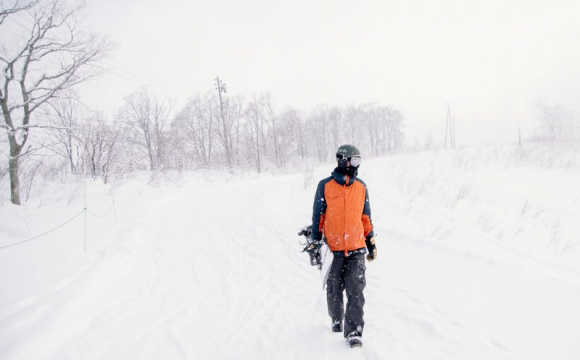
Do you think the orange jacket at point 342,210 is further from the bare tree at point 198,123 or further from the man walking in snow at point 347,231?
the bare tree at point 198,123

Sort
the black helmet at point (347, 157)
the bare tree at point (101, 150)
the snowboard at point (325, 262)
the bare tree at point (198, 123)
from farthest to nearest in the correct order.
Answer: the bare tree at point (198, 123), the bare tree at point (101, 150), the snowboard at point (325, 262), the black helmet at point (347, 157)

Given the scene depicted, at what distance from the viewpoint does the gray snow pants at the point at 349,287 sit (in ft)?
10.2

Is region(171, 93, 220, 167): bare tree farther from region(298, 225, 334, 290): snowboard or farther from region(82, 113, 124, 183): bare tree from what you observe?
region(298, 225, 334, 290): snowboard

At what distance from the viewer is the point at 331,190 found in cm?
315

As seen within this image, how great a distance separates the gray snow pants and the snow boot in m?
0.03

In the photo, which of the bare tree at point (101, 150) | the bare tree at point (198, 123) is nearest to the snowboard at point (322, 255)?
the bare tree at point (101, 150)

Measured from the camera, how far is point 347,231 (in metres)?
3.11

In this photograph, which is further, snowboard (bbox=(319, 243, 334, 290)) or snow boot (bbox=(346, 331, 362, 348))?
snowboard (bbox=(319, 243, 334, 290))

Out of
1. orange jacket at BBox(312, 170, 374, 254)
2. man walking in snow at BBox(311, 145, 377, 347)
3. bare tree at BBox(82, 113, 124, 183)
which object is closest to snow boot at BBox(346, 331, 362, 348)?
man walking in snow at BBox(311, 145, 377, 347)

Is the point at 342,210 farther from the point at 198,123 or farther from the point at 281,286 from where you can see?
the point at 198,123

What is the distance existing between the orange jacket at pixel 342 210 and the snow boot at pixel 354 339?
0.87 metres

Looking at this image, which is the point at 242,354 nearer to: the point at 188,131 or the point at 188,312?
the point at 188,312

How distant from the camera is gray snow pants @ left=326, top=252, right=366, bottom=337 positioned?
3.10 meters

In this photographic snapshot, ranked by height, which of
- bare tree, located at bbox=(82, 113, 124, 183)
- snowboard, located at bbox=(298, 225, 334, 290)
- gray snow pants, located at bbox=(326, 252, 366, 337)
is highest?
bare tree, located at bbox=(82, 113, 124, 183)
